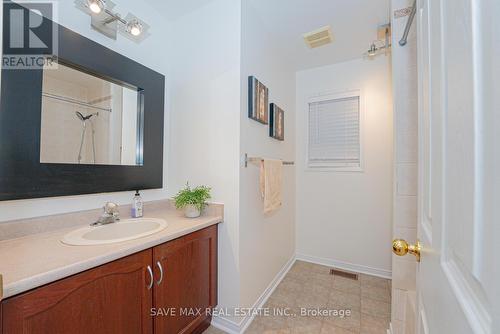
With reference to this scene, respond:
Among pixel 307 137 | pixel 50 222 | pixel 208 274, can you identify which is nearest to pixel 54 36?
pixel 50 222

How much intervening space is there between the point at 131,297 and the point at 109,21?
1576 millimetres

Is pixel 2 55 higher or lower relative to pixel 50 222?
higher

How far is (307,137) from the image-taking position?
2605mm

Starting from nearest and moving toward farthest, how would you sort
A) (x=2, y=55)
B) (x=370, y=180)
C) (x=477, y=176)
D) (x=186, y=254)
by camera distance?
(x=477, y=176) → (x=2, y=55) → (x=186, y=254) → (x=370, y=180)

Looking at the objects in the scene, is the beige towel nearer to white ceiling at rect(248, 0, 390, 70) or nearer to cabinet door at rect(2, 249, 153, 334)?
cabinet door at rect(2, 249, 153, 334)

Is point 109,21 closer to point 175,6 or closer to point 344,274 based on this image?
point 175,6

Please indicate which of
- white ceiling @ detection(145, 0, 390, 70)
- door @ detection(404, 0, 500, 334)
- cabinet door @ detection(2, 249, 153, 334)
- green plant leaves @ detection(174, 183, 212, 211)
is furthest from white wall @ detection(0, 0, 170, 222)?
door @ detection(404, 0, 500, 334)

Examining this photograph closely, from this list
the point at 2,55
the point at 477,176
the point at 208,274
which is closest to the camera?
the point at 477,176

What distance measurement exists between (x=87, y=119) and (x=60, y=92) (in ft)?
0.61

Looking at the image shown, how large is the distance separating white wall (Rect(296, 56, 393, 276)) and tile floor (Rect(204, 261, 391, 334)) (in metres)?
0.25

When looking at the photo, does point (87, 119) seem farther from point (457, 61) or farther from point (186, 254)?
point (457, 61)

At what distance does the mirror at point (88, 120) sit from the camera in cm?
111

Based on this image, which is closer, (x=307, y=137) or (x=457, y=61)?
(x=457, y=61)

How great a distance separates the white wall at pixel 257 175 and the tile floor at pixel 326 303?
6.7 inches
